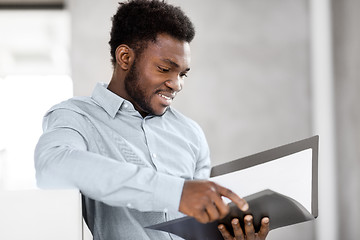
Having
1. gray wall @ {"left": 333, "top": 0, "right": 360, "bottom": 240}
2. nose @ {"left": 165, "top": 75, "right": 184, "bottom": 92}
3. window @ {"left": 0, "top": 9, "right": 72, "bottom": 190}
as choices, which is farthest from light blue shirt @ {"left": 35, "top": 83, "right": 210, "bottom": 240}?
window @ {"left": 0, "top": 9, "right": 72, "bottom": 190}

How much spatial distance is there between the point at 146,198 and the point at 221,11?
244cm

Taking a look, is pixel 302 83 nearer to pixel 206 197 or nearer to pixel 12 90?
pixel 12 90

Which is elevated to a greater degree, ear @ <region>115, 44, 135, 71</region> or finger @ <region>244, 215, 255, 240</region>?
ear @ <region>115, 44, 135, 71</region>

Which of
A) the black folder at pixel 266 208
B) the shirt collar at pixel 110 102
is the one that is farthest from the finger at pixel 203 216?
the shirt collar at pixel 110 102

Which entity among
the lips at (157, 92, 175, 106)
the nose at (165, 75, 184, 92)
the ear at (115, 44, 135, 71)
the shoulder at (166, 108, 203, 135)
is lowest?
the shoulder at (166, 108, 203, 135)

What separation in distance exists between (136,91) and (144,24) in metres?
0.18

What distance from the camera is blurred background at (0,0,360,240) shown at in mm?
2781

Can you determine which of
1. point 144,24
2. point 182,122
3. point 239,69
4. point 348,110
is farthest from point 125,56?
point 239,69

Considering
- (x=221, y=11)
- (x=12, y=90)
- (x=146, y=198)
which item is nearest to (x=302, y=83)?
(x=221, y=11)

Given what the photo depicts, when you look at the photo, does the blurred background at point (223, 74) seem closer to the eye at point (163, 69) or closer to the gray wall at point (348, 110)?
the gray wall at point (348, 110)

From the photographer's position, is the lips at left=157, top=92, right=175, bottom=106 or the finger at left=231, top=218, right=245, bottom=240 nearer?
the finger at left=231, top=218, right=245, bottom=240

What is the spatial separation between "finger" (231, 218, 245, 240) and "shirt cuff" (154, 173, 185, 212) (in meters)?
0.18

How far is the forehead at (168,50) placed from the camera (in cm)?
103

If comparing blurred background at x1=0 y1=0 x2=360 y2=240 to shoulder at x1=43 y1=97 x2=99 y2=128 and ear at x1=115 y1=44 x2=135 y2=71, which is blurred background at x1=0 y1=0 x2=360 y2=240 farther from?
shoulder at x1=43 y1=97 x2=99 y2=128
